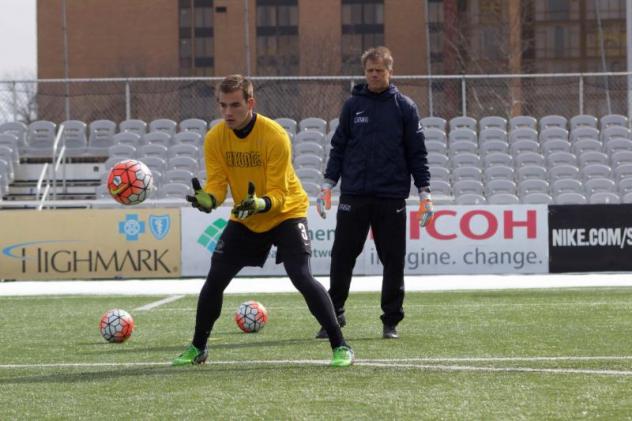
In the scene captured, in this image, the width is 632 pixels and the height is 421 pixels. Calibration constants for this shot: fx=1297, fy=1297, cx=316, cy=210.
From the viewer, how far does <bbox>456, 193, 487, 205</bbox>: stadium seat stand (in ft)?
72.0

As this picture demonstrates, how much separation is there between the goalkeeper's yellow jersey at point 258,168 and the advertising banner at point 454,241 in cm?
1232

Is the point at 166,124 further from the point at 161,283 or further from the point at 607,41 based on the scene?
the point at 607,41

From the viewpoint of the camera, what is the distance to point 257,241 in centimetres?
793

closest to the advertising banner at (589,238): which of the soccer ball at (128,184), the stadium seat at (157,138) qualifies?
the stadium seat at (157,138)

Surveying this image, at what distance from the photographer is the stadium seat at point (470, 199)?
72.0ft

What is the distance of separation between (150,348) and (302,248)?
192 centimetres

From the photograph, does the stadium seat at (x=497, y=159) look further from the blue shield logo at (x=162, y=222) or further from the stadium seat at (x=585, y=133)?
the blue shield logo at (x=162, y=222)

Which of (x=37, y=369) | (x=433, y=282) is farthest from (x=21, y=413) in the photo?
(x=433, y=282)

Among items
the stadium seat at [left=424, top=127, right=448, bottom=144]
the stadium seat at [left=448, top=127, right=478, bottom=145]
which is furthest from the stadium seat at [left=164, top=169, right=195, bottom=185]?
the stadium seat at [left=448, top=127, right=478, bottom=145]

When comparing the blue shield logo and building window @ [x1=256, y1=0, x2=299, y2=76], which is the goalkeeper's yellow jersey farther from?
building window @ [x1=256, y1=0, x2=299, y2=76]

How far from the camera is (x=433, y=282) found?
1825 centimetres

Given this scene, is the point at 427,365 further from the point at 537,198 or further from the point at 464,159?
the point at 464,159

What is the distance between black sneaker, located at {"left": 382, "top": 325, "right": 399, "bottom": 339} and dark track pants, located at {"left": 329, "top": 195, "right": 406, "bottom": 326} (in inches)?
1.4

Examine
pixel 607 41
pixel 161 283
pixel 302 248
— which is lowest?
pixel 161 283
